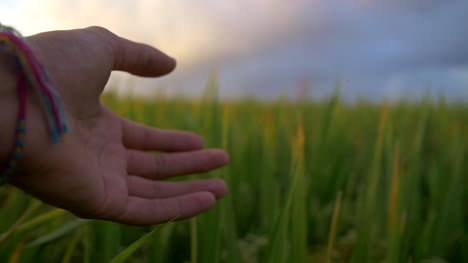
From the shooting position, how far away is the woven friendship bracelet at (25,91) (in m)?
0.56

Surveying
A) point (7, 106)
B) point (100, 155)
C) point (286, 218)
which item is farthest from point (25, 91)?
point (286, 218)

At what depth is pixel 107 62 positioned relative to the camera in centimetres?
72

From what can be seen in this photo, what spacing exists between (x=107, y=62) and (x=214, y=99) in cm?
48

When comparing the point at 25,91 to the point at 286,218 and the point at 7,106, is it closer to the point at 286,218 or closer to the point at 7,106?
the point at 7,106

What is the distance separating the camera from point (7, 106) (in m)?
0.56

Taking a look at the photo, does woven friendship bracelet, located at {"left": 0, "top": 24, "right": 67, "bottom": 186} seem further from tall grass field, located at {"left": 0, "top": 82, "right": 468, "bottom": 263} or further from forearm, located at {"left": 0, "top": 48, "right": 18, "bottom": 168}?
tall grass field, located at {"left": 0, "top": 82, "right": 468, "bottom": 263}

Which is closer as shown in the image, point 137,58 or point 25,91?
point 25,91

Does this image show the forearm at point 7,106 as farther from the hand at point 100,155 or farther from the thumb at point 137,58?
the thumb at point 137,58

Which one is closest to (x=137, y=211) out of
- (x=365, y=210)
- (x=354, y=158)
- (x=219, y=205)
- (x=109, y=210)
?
(x=109, y=210)

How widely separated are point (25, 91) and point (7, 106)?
31 millimetres

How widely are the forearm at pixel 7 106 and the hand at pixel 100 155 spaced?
0.07 ft

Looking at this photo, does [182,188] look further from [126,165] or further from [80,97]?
[80,97]

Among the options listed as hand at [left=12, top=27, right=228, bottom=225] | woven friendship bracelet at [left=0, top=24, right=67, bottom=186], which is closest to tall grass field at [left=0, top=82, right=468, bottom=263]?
hand at [left=12, top=27, right=228, bottom=225]

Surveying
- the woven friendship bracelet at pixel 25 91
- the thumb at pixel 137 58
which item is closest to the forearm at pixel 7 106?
the woven friendship bracelet at pixel 25 91
